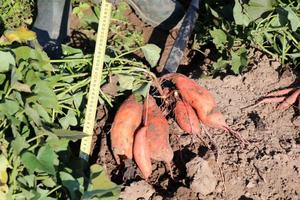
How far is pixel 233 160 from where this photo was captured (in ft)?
7.05

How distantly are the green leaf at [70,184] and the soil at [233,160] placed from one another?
0.23m

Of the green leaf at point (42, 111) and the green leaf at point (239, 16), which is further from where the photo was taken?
the green leaf at point (239, 16)

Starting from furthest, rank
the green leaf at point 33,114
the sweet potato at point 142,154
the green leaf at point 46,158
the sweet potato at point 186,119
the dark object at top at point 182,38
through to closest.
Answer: the dark object at top at point 182,38, the sweet potato at point 186,119, the sweet potato at point 142,154, the green leaf at point 33,114, the green leaf at point 46,158

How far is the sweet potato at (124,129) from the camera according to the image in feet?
7.01

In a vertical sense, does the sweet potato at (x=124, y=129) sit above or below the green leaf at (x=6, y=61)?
below

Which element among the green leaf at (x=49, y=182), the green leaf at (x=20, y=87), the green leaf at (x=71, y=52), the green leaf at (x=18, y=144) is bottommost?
the green leaf at (x=49, y=182)

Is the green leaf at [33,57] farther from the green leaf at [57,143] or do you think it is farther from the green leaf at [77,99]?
the green leaf at [57,143]

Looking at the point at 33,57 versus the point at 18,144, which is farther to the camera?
the point at 33,57

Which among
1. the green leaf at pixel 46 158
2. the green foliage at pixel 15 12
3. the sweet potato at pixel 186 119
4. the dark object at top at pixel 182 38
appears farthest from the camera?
the green foliage at pixel 15 12

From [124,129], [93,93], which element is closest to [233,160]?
[124,129]

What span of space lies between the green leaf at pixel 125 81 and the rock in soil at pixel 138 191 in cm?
41

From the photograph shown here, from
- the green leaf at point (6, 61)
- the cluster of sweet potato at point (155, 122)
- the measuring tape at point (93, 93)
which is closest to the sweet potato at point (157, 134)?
the cluster of sweet potato at point (155, 122)

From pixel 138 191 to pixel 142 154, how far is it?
146 millimetres

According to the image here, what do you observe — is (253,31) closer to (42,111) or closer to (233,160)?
(233,160)
